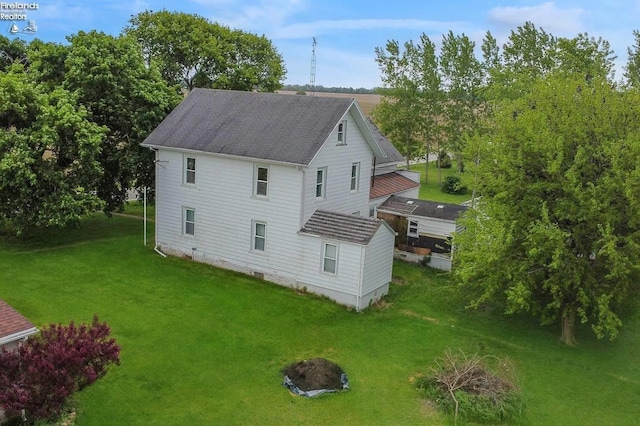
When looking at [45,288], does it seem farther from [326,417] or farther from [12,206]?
[326,417]

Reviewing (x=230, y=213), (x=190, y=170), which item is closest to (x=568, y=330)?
(x=230, y=213)

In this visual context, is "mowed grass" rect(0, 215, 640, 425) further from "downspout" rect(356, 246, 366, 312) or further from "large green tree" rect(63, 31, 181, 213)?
"large green tree" rect(63, 31, 181, 213)

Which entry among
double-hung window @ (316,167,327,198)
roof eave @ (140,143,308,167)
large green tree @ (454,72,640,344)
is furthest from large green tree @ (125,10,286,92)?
large green tree @ (454,72,640,344)

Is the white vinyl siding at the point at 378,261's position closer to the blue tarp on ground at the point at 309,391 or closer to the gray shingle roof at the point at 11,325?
the blue tarp on ground at the point at 309,391

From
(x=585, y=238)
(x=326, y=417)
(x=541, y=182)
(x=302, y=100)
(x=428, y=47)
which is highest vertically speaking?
(x=428, y=47)

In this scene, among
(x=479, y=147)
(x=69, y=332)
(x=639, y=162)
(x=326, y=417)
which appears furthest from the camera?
(x=479, y=147)

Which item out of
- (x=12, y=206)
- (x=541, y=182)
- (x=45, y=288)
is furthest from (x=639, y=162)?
(x=12, y=206)

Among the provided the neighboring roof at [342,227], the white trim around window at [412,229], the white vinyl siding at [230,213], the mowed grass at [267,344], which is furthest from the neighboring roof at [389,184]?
the white vinyl siding at [230,213]
